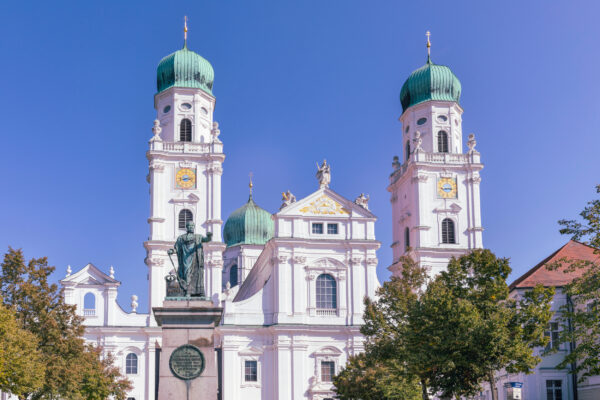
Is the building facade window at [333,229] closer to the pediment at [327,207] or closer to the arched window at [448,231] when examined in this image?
the pediment at [327,207]

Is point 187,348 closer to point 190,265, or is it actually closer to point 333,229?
point 190,265

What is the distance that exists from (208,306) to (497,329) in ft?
37.5

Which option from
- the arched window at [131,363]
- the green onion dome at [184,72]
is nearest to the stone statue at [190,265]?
the arched window at [131,363]

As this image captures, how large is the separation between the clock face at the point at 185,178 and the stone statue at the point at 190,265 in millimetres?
46326

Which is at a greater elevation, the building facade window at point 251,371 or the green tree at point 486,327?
the green tree at point 486,327

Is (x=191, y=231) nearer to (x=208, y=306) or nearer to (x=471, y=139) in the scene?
(x=208, y=306)

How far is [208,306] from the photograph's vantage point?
24.6 metres

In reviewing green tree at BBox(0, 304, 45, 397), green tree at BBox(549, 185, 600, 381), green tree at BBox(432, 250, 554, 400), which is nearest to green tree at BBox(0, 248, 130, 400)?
green tree at BBox(0, 304, 45, 397)

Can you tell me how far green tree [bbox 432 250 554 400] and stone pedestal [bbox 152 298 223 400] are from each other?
10.7 meters

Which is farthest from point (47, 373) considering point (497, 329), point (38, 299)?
point (497, 329)

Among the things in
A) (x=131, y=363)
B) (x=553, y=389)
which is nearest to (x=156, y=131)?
(x=131, y=363)

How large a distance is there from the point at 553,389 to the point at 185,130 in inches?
1479

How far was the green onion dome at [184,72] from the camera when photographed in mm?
75000

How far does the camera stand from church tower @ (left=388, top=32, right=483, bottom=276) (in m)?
70.0
